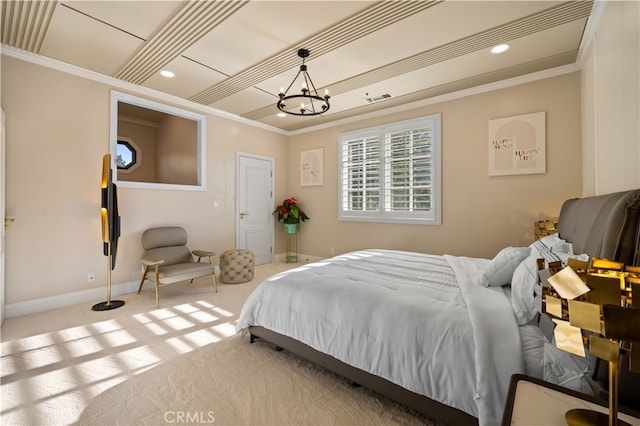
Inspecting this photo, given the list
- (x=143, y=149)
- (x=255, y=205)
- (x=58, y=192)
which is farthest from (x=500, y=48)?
(x=143, y=149)

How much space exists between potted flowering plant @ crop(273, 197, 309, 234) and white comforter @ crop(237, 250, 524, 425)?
3404mm

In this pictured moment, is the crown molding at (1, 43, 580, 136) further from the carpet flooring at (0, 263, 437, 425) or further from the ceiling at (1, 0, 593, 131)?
the carpet flooring at (0, 263, 437, 425)

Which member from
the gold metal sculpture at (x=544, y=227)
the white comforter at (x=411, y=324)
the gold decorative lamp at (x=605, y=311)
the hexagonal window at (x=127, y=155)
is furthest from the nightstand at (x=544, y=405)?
the hexagonal window at (x=127, y=155)

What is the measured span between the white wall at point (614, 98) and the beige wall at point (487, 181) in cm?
46

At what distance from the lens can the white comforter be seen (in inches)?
49.6

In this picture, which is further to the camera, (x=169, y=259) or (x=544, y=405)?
(x=169, y=259)

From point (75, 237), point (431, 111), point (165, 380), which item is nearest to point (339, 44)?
point (431, 111)

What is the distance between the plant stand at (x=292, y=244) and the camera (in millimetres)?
5850

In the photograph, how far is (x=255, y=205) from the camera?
5527 millimetres

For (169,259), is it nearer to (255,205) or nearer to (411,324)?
(255,205)

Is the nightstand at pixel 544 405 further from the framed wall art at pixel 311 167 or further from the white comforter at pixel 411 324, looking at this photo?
the framed wall art at pixel 311 167

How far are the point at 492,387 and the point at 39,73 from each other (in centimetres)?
493

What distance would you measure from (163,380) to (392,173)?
4.06m

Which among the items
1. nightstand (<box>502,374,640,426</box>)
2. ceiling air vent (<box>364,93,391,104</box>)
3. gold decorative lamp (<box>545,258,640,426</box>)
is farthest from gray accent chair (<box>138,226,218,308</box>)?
gold decorative lamp (<box>545,258,640,426</box>)
